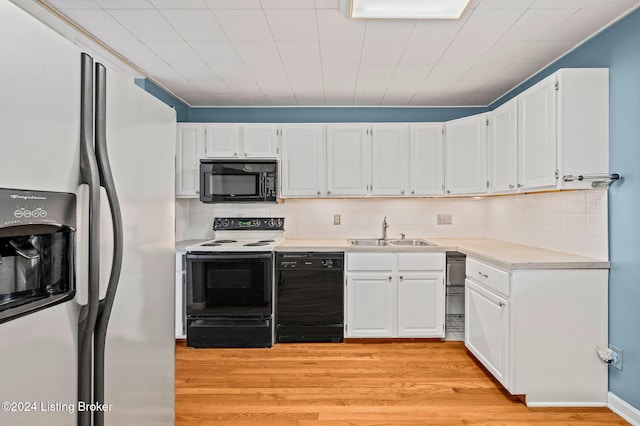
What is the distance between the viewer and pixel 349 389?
8.30ft

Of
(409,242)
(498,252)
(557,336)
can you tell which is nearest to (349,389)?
(557,336)

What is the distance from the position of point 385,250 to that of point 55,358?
8.98ft

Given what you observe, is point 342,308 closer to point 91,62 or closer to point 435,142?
point 435,142

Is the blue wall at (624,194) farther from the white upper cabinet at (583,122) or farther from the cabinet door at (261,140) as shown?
the cabinet door at (261,140)

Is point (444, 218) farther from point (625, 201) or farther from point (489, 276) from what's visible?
point (625, 201)

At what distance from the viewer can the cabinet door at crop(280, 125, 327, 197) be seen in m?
3.68

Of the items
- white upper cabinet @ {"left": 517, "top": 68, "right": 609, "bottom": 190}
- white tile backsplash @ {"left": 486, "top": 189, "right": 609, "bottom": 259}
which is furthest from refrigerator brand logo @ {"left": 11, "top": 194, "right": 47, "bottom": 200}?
white tile backsplash @ {"left": 486, "top": 189, "right": 609, "bottom": 259}

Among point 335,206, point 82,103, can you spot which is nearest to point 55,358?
point 82,103

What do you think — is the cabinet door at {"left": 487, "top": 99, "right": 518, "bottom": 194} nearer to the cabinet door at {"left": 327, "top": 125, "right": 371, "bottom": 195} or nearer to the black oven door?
the cabinet door at {"left": 327, "top": 125, "right": 371, "bottom": 195}

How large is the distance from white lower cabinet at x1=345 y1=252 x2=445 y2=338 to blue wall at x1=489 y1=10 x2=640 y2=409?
133 cm

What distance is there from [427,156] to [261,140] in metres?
1.72

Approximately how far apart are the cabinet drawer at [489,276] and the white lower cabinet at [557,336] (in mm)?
60

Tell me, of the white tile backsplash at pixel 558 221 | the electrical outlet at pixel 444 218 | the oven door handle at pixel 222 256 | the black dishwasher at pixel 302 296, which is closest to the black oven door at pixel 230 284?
the oven door handle at pixel 222 256

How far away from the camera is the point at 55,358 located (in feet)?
3.06
